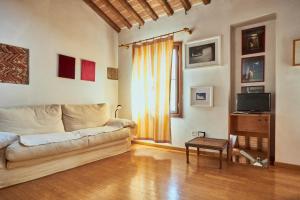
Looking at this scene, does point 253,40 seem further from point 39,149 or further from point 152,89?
point 39,149

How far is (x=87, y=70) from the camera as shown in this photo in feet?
13.7

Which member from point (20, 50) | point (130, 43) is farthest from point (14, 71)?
point (130, 43)

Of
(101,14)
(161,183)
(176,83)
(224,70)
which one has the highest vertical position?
(101,14)

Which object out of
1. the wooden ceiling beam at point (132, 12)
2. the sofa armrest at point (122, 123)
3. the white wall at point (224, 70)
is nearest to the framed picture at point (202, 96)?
the white wall at point (224, 70)

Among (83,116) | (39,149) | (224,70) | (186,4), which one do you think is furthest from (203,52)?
(39,149)

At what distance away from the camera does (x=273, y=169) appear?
9.27 feet

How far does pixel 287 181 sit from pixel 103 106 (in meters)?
3.19

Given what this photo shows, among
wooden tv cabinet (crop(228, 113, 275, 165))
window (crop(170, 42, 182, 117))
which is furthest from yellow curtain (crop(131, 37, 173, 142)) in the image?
wooden tv cabinet (crop(228, 113, 275, 165))

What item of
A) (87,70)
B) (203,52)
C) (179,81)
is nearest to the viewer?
(203,52)

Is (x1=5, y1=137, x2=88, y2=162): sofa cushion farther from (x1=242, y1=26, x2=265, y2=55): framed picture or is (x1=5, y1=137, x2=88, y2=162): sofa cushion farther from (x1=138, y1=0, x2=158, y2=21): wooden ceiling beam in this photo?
(x1=242, y1=26, x2=265, y2=55): framed picture

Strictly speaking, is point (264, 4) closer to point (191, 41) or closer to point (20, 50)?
point (191, 41)

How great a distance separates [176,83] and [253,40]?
1.50 metres

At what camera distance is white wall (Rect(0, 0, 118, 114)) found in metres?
3.11

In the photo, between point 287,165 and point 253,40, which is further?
point 253,40
